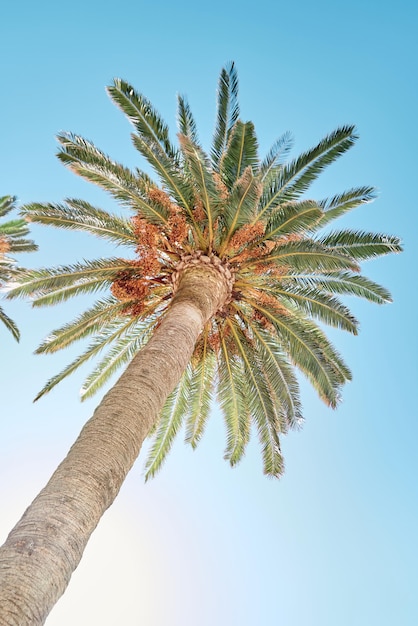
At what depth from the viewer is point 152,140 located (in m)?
9.00

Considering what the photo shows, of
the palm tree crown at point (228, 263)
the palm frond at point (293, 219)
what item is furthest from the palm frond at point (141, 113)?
the palm frond at point (293, 219)

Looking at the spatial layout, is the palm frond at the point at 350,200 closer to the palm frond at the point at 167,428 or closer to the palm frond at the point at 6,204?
the palm frond at the point at 167,428

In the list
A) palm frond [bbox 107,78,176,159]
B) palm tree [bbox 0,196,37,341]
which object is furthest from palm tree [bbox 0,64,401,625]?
palm tree [bbox 0,196,37,341]

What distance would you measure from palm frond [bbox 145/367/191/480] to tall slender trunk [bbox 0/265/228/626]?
4.52 m

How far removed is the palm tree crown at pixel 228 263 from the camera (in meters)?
8.70

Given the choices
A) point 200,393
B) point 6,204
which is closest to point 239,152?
Answer: point 200,393

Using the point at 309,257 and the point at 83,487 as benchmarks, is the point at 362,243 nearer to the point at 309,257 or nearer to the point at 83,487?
the point at 309,257

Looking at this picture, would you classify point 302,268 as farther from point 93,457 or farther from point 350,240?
point 93,457

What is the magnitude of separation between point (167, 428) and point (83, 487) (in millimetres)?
7384

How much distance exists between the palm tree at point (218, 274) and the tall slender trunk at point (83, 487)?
0.15 metres

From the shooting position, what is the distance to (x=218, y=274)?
9.03 meters

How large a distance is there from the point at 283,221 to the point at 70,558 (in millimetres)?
6523

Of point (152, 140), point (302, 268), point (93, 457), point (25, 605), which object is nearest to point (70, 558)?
point (25, 605)

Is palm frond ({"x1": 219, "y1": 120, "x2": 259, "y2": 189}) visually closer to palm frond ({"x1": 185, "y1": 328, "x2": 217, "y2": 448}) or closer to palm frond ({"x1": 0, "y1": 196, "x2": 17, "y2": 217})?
palm frond ({"x1": 185, "y1": 328, "x2": 217, "y2": 448})
